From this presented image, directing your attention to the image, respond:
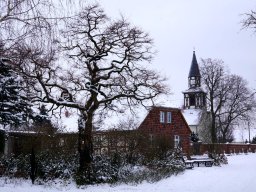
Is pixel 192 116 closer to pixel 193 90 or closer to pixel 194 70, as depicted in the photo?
pixel 193 90

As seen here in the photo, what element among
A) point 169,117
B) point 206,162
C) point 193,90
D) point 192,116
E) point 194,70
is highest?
point 194,70

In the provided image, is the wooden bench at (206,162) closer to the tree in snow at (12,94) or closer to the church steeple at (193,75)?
the tree in snow at (12,94)

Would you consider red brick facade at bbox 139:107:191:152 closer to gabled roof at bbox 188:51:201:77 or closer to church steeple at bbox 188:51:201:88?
church steeple at bbox 188:51:201:88

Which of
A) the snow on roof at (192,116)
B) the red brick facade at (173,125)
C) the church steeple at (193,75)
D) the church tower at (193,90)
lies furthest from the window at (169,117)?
the church steeple at (193,75)

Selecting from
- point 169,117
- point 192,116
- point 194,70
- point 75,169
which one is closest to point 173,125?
point 169,117

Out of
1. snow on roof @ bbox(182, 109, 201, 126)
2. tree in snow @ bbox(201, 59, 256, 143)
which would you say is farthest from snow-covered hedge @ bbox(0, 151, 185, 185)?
snow on roof @ bbox(182, 109, 201, 126)

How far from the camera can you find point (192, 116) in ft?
230

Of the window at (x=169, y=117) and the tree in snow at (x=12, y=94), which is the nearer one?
the tree in snow at (x=12, y=94)

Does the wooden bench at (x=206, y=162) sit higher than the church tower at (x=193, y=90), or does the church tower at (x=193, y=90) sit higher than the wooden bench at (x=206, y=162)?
the church tower at (x=193, y=90)

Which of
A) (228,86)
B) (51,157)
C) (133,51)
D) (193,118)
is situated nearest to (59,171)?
(51,157)

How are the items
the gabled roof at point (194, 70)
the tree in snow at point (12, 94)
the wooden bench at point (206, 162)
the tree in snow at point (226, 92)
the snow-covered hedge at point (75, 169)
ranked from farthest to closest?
1. the gabled roof at point (194, 70)
2. the tree in snow at point (226, 92)
3. the wooden bench at point (206, 162)
4. the snow-covered hedge at point (75, 169)
5. the tree in snow at point (12, 94)

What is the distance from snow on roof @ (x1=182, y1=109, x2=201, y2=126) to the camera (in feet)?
222

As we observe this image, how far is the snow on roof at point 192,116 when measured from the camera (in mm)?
67787

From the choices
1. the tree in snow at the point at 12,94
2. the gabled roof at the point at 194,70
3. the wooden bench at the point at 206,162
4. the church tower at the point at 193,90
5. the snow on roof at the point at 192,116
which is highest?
the gabled roof at the point at 194,70
